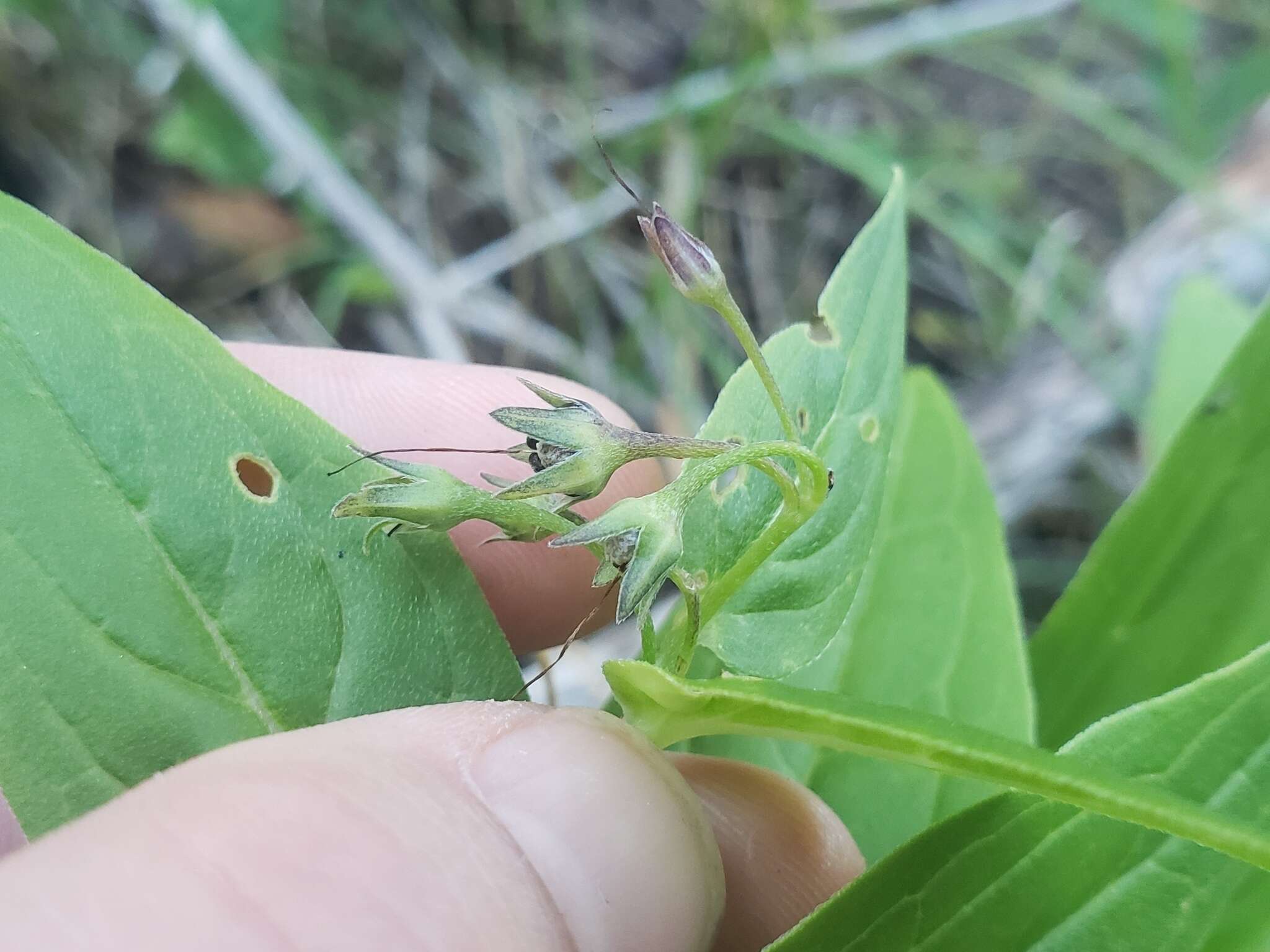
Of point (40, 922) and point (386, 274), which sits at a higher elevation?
point (386, 274)

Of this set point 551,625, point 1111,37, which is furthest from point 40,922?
point 1111,37

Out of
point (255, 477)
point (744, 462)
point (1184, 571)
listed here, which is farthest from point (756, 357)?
point (1184, 571)

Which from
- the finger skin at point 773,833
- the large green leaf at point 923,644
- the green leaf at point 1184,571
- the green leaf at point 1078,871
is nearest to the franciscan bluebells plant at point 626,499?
the green leaf at point 1078,871

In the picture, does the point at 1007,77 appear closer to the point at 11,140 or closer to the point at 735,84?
the point at 735,84

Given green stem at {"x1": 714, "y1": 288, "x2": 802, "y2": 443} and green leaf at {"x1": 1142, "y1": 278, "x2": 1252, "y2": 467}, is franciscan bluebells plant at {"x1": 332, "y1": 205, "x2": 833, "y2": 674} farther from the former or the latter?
green leaf at {"x1": 1142, "y1": 278, "x2": 1252, "y2": 467}

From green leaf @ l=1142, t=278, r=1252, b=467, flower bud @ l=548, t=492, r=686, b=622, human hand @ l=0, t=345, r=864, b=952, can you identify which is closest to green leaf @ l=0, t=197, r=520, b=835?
human hand @ l=0, t=345, r=864, b=952

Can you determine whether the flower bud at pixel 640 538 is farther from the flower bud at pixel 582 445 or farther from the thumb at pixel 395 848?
the thumb at pixel 395 848

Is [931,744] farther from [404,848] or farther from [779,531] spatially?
[404,848]
